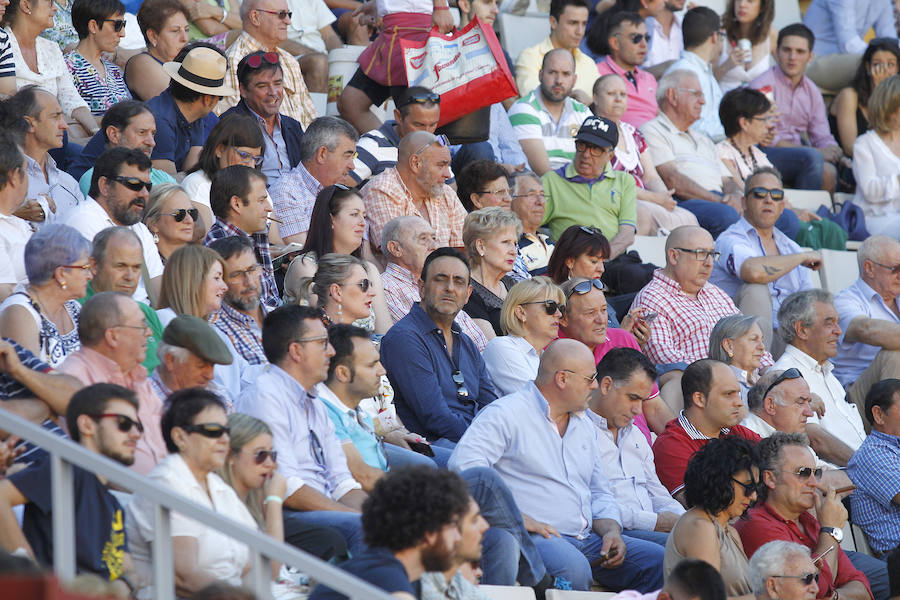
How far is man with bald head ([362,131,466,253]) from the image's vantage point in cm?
756

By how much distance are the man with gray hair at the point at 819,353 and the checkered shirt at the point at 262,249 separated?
2689 millimetres

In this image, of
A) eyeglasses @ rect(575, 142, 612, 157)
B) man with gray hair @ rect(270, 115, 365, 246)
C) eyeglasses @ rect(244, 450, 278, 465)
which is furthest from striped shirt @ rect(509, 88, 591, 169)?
eyeglasses @ rect(244, 450, 278, 465)

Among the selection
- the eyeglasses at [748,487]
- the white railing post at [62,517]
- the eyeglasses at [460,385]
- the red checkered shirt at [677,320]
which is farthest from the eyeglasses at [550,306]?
the white railing post at [62,517]

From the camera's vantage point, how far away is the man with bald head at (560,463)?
18.5 feet

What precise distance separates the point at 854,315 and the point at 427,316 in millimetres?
3093

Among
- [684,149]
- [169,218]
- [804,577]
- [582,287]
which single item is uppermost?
[169,218]

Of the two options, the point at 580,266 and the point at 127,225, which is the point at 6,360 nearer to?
the point at 127,225

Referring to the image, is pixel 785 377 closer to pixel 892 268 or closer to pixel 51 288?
pixel 892 268

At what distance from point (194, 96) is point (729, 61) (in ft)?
17.2

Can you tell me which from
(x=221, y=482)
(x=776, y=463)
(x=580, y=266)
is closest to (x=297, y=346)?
(x=221, y=482)

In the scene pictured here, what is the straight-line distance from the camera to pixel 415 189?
772 cm

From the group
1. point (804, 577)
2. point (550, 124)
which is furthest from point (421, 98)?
point (804, 577)

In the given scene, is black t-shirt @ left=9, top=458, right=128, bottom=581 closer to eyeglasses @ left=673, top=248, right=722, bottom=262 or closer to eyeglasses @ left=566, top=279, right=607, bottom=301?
eyeglasses @ left=566, top=279, right=607, bottom=301

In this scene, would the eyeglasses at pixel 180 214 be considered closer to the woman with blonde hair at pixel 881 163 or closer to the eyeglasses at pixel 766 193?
the eyeglasses at pixel 766 193
